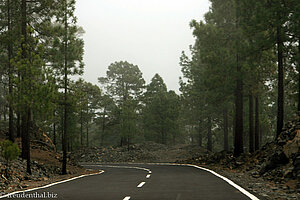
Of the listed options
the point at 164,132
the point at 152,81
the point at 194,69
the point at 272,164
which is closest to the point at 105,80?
the point at 152,81

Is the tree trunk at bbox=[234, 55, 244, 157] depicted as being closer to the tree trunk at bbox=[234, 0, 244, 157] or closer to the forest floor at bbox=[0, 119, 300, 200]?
the tree trunk at bbox=[234, 0, 244, 157]

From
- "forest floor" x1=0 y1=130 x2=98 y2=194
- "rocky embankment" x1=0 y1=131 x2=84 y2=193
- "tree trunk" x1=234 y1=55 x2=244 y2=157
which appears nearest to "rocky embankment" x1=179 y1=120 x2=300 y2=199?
"tree trunk" x1=234 y1=55 x2=244 y2=157

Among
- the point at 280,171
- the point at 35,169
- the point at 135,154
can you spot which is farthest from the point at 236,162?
the point at 135,154

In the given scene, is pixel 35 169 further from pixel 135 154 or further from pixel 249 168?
pixel 135 154

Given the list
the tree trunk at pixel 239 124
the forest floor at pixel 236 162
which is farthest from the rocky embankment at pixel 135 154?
the tree trunk at pixel 239 124

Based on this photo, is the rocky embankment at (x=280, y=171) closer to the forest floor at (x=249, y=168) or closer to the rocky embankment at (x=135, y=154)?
the forest floor at (x=249, y=168)

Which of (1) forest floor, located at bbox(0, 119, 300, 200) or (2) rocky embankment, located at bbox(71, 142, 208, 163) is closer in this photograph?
(1) forest floor, located at bbox(0, 119, 300, 200)

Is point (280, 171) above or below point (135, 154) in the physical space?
above

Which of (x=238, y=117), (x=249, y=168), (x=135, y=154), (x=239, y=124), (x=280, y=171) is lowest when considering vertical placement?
(x=135, y=154)

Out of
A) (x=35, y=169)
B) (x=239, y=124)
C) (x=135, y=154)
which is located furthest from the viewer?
(x=135, y=154)

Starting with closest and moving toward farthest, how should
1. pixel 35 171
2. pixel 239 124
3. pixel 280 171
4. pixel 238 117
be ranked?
pixel 280 171 → pixel 35 171 → pixel 239 124 → pixel 238 117

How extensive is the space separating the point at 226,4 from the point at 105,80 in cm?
4301

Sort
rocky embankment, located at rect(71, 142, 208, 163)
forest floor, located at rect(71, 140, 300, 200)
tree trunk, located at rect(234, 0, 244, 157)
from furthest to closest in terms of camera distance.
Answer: rocky embankment, located at rect(71, 142, 208, 163)
tree trunk, located at rect(234, 0, 244, 157)
forest floor, located at rect(71, 140, 300, 200)

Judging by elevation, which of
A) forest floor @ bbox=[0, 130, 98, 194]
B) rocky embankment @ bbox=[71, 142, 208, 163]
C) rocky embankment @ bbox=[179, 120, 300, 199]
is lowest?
rocky embankment @ bbox=[71, 142, 208, 163]
